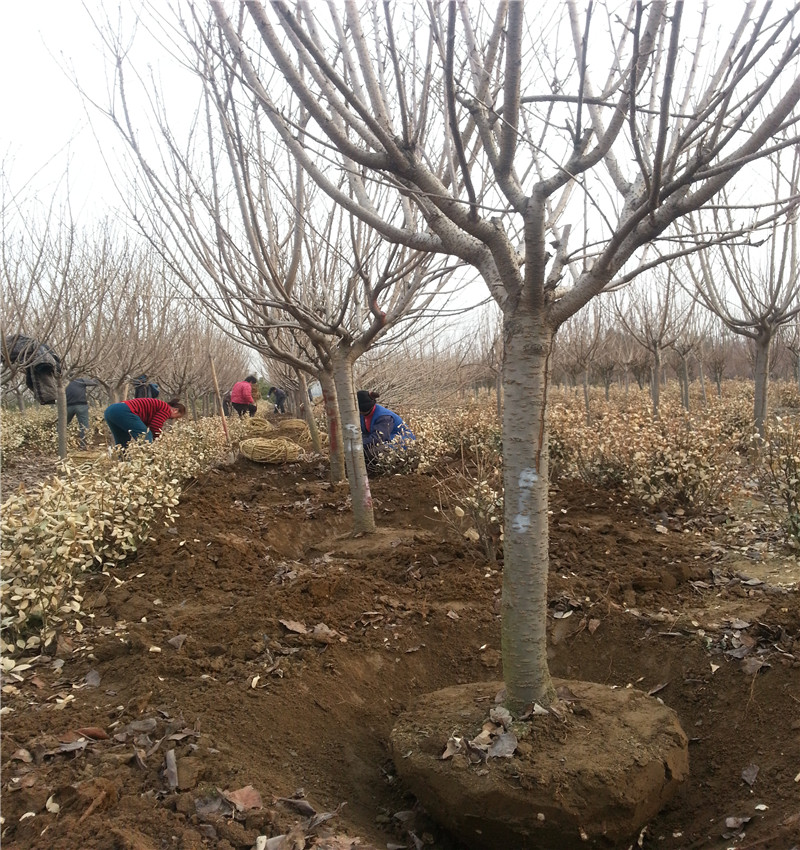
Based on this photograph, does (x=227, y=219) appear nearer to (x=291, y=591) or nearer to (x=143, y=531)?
(x=143, y=531)

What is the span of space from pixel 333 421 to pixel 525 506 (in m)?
4.88

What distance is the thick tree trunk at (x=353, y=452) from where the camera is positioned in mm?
5559

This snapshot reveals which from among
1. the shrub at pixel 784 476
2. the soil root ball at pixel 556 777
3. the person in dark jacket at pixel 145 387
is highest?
the person in dark jacket at pixel 145 387

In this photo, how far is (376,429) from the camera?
8453mm

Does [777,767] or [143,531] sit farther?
[143,531]

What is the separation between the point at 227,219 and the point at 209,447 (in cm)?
455

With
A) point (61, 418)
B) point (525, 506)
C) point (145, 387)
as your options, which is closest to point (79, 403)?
point (145, 387)

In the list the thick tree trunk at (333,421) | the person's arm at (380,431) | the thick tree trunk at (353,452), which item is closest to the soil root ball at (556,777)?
the thick tree trunk at (353,452)

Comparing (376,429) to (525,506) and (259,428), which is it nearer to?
(259,428)

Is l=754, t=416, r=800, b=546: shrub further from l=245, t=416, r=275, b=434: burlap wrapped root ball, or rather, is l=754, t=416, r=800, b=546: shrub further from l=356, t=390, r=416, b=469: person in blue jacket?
l=245, t=416, r=275, b=434: burlap wrapped root ball

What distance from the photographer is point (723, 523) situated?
5.58 meters

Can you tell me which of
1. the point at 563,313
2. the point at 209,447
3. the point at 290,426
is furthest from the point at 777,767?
the point at 290,426

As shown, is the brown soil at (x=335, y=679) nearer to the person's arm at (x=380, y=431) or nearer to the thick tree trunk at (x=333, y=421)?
the thick tree trunk at (x=333, y=421)

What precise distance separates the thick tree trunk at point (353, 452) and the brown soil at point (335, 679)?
1.33ft
